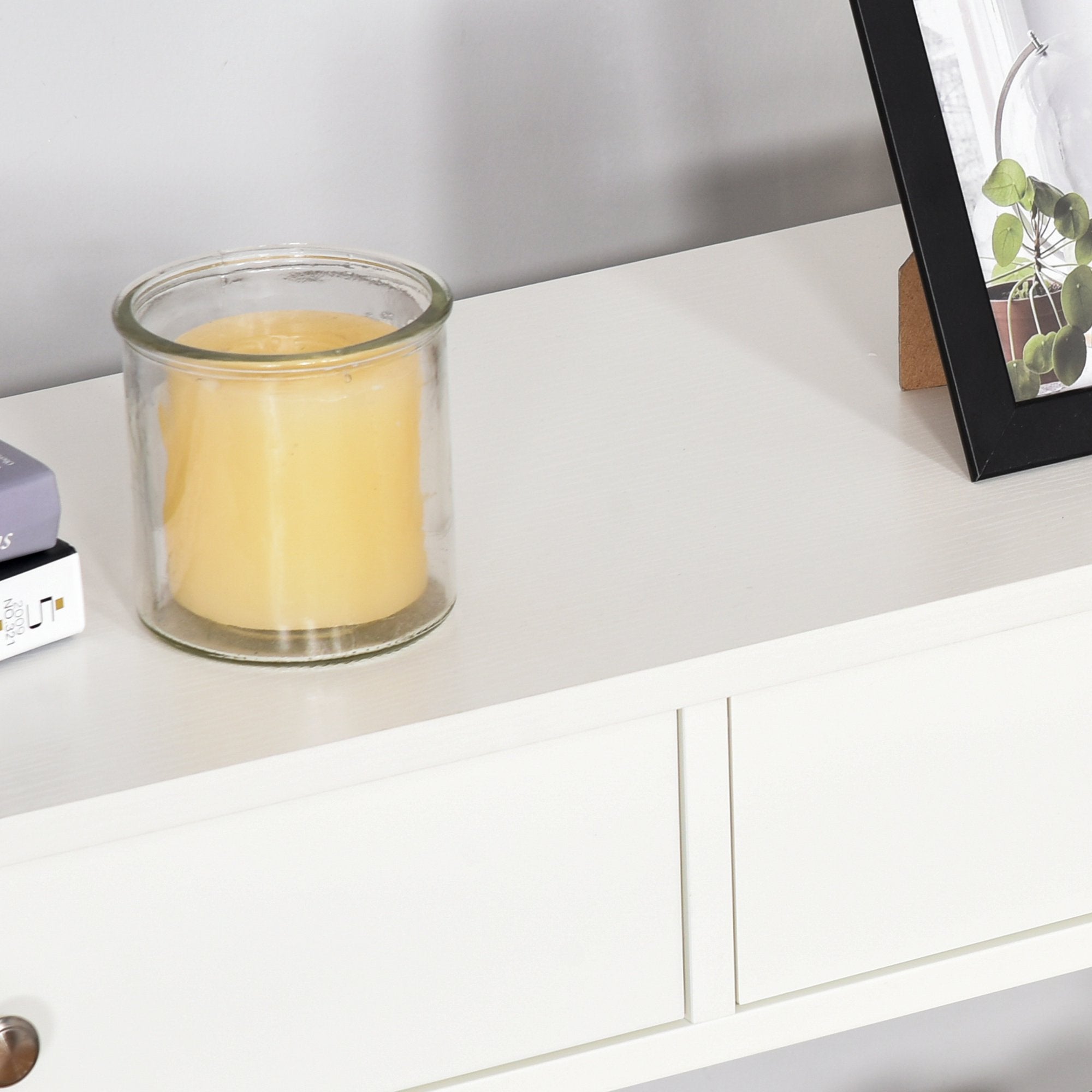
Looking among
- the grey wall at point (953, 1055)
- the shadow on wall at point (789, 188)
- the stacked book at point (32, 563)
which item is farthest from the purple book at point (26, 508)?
the grey wall at point (953, 1055)

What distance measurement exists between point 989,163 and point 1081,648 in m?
0.20

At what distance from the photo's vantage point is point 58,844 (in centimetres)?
47

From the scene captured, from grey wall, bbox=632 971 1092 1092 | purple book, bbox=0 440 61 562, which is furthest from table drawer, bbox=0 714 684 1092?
grey wall, bbox=632 971 1092 1092

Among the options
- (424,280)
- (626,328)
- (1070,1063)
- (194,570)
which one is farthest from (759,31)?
(1070,1063)

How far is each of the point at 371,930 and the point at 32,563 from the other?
172mm

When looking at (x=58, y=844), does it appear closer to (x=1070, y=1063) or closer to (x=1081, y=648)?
(x=1081, y=648)

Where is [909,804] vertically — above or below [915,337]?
below

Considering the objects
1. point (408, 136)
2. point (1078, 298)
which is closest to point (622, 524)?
point (1078, 298)

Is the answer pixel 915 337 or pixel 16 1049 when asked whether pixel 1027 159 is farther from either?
→ pixel 16 1049

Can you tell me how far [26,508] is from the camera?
52cm

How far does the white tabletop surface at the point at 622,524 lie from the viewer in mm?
508

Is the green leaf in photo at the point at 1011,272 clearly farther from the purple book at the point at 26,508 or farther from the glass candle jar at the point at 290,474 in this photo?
the purple book at the point at 26,508

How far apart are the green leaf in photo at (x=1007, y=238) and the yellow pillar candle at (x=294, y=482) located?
264 millimetres

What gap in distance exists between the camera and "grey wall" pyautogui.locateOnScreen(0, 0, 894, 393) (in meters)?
0.79
